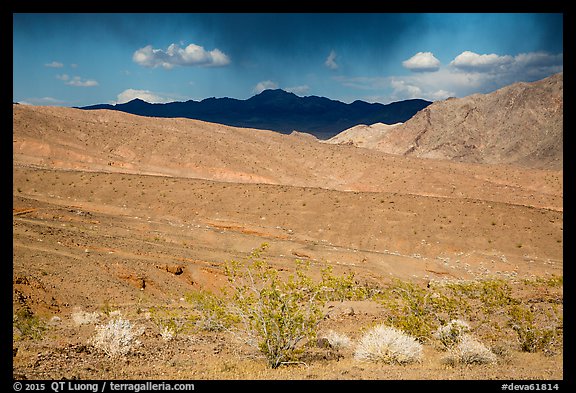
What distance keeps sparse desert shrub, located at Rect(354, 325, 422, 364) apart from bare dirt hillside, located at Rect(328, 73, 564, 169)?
73708 mm

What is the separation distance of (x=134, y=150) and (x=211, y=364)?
175ft

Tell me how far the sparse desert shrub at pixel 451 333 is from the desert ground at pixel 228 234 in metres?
0.46

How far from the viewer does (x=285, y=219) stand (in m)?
35.4

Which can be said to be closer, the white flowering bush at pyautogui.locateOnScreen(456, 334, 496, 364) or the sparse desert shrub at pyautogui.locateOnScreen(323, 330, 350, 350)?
the white flowering bush at pyautogui.locateOnScreen(456, 334, 496, 364)

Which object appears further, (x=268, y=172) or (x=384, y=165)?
(x=384, y=165)

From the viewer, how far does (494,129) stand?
3600 inches

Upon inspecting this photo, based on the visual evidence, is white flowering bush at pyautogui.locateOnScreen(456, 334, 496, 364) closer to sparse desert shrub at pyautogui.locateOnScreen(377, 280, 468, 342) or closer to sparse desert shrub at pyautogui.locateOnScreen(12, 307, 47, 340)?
sparse desert shrub at pyautogui.locateOnScreen(377, 280, 468, 342)

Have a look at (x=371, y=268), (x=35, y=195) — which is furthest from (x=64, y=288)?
(x=35, y=195)

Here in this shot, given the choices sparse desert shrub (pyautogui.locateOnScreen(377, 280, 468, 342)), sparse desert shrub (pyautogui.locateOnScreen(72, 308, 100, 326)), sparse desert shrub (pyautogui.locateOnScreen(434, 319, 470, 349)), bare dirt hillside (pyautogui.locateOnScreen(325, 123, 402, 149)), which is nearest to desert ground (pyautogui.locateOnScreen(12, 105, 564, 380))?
sparse desert shrub (pyautogui.locateOnScreen(72, 308, 100, 326))

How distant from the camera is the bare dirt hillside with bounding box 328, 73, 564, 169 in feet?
270

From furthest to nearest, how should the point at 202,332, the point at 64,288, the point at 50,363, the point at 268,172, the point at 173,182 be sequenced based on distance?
the point at 268,172
the point at 173,182
the point at 64,288
the point at 202,332
the point at 50,363

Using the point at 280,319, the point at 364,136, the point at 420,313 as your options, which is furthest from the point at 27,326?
the point at 364,136

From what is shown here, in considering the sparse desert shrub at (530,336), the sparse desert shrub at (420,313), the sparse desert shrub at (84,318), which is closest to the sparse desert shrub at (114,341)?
the sparse desert shrub at (84,318)
